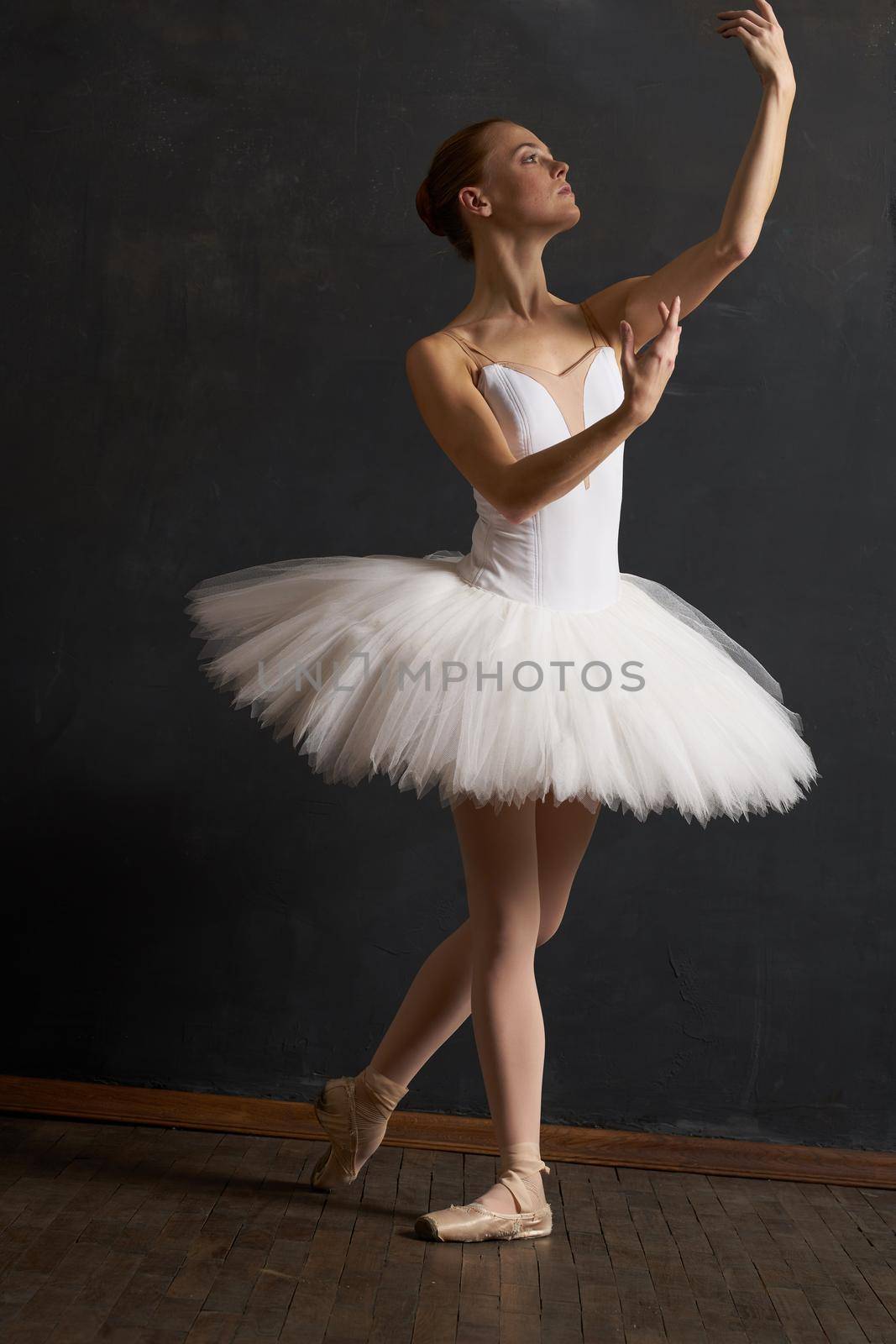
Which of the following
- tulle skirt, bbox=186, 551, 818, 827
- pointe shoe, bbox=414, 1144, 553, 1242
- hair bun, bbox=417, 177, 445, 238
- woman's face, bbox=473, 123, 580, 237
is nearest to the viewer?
tulle skirt, bbox=186, 551, 818, 827

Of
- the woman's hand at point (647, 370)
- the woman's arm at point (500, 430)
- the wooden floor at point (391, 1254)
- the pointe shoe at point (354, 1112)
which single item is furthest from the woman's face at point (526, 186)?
the wooden floor at point (391, 1254)

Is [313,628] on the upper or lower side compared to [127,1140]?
Answer: upper

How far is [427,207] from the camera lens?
2168 mm

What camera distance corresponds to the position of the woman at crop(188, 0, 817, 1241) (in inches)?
72.9

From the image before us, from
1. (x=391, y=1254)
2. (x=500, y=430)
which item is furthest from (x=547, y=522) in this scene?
(x=391, y=1254)

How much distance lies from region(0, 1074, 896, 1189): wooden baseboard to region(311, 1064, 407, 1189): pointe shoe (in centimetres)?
→ 33

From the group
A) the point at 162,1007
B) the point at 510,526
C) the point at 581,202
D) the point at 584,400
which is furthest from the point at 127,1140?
the point at 581,202

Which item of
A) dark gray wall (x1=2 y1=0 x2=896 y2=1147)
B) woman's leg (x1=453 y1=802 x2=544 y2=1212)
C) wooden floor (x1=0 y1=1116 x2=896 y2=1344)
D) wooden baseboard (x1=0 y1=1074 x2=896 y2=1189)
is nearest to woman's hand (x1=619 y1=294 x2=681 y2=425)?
woman's leg (x1=453 y1=802 x2=544 y2=1212)

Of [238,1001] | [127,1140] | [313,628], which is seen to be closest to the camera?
[313,628]

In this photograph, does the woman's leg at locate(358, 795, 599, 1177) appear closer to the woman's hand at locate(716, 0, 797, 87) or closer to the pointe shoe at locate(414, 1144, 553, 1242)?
the pointe shoe at locate(414, 1144, 553, 1242)

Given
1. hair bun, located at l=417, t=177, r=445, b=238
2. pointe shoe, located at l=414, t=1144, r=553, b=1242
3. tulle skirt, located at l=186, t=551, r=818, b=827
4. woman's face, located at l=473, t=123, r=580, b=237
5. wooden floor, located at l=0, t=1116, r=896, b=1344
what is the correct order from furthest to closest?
1. hair bun, located at l=417, t=177, r=445, b=238
2. woman's face, located at l=473, t=123, r=580, b=237
3. pointe shoe, located at l=414, t=1144, r=553, b=1242
4. tulle skirt, located at l=186, t=551, r=818, b=827
5. wooden floor, located at l=0, t=1116, r=896, b=1344

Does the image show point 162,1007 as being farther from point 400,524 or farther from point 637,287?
point 637,287

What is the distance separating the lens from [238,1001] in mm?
2623

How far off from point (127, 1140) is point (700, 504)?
1.65 meters
